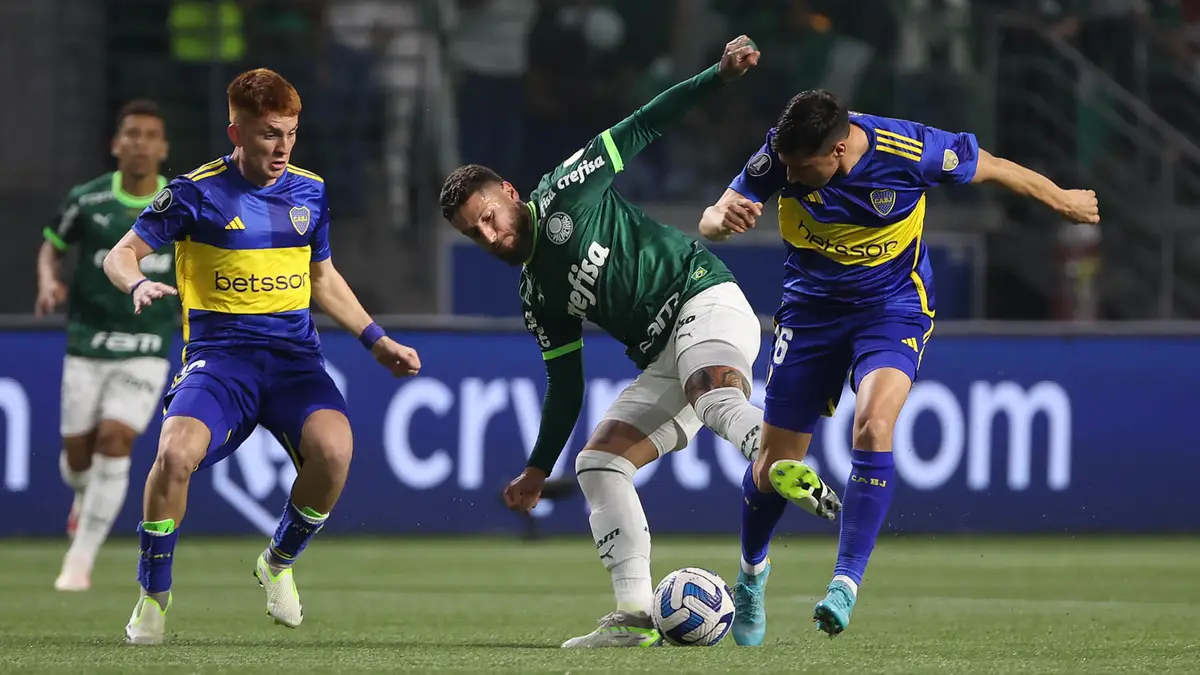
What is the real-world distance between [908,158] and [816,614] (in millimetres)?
1727

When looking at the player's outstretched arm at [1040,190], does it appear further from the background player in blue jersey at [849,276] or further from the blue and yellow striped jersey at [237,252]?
the blue and yellow striped jersey at [237,252]

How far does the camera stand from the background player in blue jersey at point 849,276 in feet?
21.7

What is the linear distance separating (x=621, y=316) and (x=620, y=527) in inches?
30.5

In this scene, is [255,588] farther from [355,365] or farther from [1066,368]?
[1066,368]

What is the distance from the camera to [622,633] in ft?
22.5

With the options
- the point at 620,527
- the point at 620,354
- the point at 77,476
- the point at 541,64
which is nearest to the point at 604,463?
the point at 620,527

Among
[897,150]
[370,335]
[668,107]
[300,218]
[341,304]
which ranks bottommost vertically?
[370,335]

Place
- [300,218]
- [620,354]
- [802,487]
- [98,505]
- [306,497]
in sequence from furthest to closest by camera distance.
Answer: [620,354] < [98,505] < [306,497] < [300,218] < [802,487]

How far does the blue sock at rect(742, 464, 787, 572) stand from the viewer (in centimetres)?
727

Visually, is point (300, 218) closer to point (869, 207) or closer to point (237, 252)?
point (237, 252)

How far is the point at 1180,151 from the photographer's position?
16641 mm

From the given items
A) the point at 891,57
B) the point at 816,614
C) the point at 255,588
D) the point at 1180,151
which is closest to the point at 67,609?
the point at 255,588

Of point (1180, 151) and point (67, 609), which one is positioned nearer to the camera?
point (67, 609)

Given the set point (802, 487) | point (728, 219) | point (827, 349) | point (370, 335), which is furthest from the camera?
point (370, 335)
